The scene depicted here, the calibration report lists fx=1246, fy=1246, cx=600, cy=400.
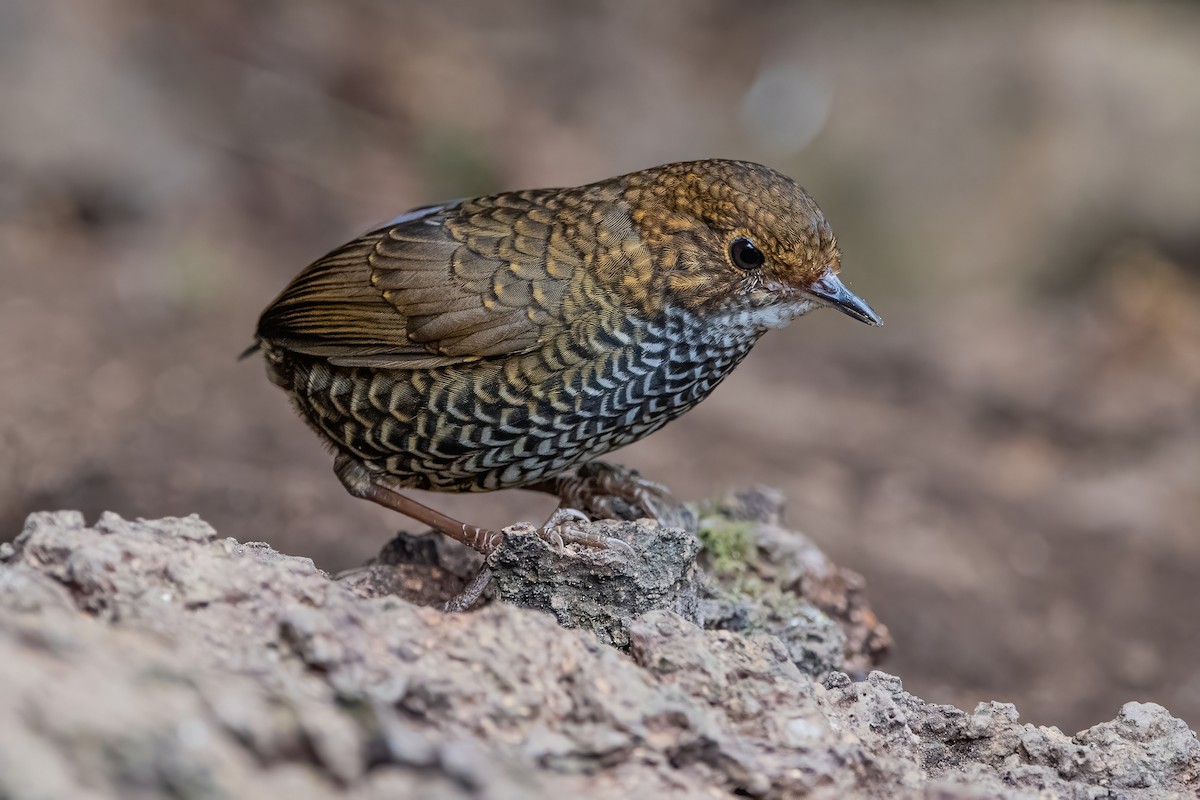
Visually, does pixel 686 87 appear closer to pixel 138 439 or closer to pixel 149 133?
pixel 149 133

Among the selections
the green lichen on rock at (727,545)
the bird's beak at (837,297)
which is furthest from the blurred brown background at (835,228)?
the bird's beak at (837,297)

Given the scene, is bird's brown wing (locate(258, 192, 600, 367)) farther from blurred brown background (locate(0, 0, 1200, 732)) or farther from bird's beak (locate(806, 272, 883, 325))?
blurred brown background (locate(0, 0, 1200, 732))

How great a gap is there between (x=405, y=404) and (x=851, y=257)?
7.32 m

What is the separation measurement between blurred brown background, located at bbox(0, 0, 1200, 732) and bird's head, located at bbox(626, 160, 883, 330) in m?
2.97

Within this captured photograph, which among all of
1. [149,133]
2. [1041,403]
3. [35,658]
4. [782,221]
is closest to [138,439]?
[149,133]

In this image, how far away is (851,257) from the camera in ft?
35.2

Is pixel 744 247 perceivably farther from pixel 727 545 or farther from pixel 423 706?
pixel 423 706

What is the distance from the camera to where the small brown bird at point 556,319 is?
387cm

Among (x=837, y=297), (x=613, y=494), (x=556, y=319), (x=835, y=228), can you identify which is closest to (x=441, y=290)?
(x=556, y=319)

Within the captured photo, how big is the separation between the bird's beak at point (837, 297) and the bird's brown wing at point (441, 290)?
2.59 feet

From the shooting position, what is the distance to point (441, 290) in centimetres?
415

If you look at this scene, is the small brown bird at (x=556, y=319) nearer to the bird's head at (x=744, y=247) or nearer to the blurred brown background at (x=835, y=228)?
the bird's head at (x=744, y=247)

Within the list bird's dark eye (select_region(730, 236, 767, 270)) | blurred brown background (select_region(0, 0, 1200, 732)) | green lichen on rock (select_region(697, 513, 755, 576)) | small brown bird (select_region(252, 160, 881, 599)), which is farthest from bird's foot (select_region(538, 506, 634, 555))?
blurred brown background (select_region(0, 0, 1200, 732))

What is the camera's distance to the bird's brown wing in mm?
3994
